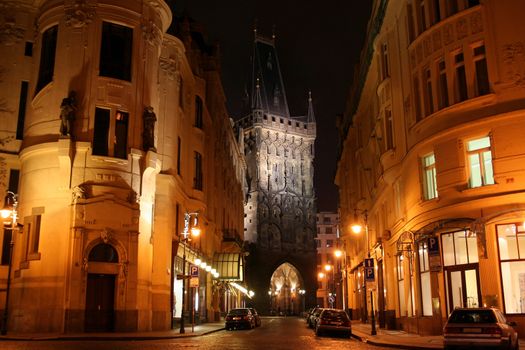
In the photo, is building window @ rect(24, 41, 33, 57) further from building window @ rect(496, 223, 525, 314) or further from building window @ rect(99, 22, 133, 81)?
building window @ rect(496, 223, 525, 314)

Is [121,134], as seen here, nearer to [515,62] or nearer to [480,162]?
[480,162]

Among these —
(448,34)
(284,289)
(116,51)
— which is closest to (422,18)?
(448,34)

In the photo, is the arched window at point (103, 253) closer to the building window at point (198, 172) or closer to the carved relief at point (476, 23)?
the building window at point (198, 172)

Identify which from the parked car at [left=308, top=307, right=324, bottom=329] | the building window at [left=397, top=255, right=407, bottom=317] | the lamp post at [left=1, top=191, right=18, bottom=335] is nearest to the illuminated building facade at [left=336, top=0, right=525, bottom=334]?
the building window at [left=397, top=255, right=407, bottom=317]

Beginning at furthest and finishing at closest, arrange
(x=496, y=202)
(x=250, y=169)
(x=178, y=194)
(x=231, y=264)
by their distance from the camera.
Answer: (x=250, y=169)
(x=231, y=264)
(x=178, y=194)
(x=496, y=202)

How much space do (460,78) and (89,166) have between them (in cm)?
1978

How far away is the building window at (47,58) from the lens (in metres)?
34.8

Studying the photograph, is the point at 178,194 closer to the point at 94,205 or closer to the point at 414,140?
the point at 94,205

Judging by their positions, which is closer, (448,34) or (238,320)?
(448,34)

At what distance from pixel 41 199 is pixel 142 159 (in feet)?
19.5

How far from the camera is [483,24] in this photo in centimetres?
2527

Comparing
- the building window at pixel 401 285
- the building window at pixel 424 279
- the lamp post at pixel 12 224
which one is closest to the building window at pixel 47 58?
the lamp post at pixel 12 224

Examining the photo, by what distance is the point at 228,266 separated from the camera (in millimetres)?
59938

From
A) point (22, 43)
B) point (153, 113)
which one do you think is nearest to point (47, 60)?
point (22, 43)
